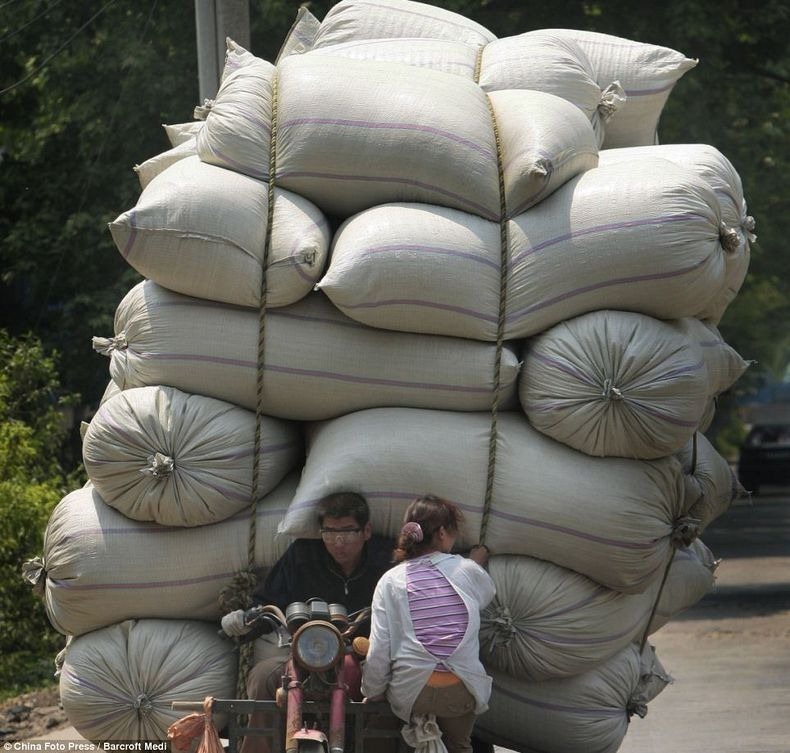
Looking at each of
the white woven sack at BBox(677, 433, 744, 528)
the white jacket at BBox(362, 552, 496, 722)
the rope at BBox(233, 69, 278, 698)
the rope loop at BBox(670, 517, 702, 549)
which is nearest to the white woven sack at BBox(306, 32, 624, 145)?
the rope at BBox(233, 69, 278, 698)

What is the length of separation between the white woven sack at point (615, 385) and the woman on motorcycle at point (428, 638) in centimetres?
66

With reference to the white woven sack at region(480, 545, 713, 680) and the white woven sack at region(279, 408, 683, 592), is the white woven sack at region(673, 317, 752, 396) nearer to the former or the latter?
the white woven sack at region(279, 408, 683, 592)

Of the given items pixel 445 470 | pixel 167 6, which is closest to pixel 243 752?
pixel 445 470

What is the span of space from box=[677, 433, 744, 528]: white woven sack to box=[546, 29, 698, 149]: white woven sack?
4.59 feet

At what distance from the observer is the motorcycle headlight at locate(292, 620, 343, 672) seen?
4367 mm

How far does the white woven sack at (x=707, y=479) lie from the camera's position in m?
5.85

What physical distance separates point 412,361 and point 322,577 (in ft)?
2.71

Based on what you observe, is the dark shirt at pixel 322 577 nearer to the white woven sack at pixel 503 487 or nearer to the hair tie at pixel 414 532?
the white woven sack at pixel 503 487

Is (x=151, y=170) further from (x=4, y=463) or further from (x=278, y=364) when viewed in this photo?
(x=4, y=463)

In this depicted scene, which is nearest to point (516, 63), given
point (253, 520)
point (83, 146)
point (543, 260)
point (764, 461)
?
point (543, 260)

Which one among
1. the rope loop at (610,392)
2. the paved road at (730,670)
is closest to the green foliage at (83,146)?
the paved road at (730,670)

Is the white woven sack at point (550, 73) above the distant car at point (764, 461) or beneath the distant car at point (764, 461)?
above

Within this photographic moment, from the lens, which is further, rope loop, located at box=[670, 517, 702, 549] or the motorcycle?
rope loop, located at box=[670, 517, 702, 549]

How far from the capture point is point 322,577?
4.96m
